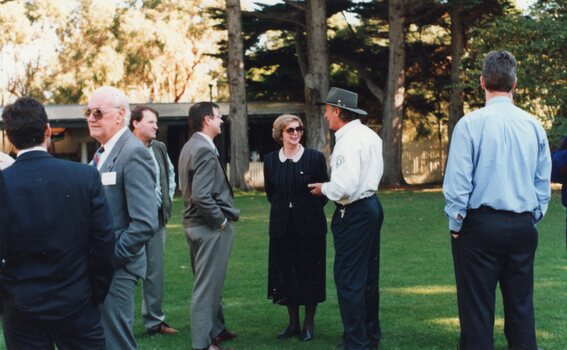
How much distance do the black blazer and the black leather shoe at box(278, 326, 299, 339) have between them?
0.83 m

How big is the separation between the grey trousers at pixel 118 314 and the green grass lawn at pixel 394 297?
233 centimetres

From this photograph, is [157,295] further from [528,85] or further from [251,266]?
[528,85]

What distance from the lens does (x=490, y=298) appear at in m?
Result: 5.26

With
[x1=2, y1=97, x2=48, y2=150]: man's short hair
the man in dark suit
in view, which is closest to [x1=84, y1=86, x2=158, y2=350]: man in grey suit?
the man in dark suit

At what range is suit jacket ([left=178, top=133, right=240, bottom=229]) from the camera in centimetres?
639

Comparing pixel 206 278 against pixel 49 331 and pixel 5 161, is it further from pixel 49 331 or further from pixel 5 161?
pixel 49 331

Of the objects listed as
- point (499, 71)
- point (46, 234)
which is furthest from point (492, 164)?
point (46, 234)

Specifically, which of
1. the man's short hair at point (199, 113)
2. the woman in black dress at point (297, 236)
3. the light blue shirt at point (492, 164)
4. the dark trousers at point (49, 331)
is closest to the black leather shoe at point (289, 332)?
the woman in black dress at point (297, 236)

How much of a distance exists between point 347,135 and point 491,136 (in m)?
1.52

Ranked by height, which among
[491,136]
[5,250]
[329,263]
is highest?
[491,136]

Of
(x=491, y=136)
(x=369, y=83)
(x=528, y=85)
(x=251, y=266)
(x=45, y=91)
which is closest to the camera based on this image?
(x=491, y=136)

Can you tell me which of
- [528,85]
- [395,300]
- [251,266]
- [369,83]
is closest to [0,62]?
[369,83]

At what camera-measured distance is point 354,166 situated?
20.6 ft

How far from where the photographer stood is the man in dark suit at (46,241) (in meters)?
3.87
